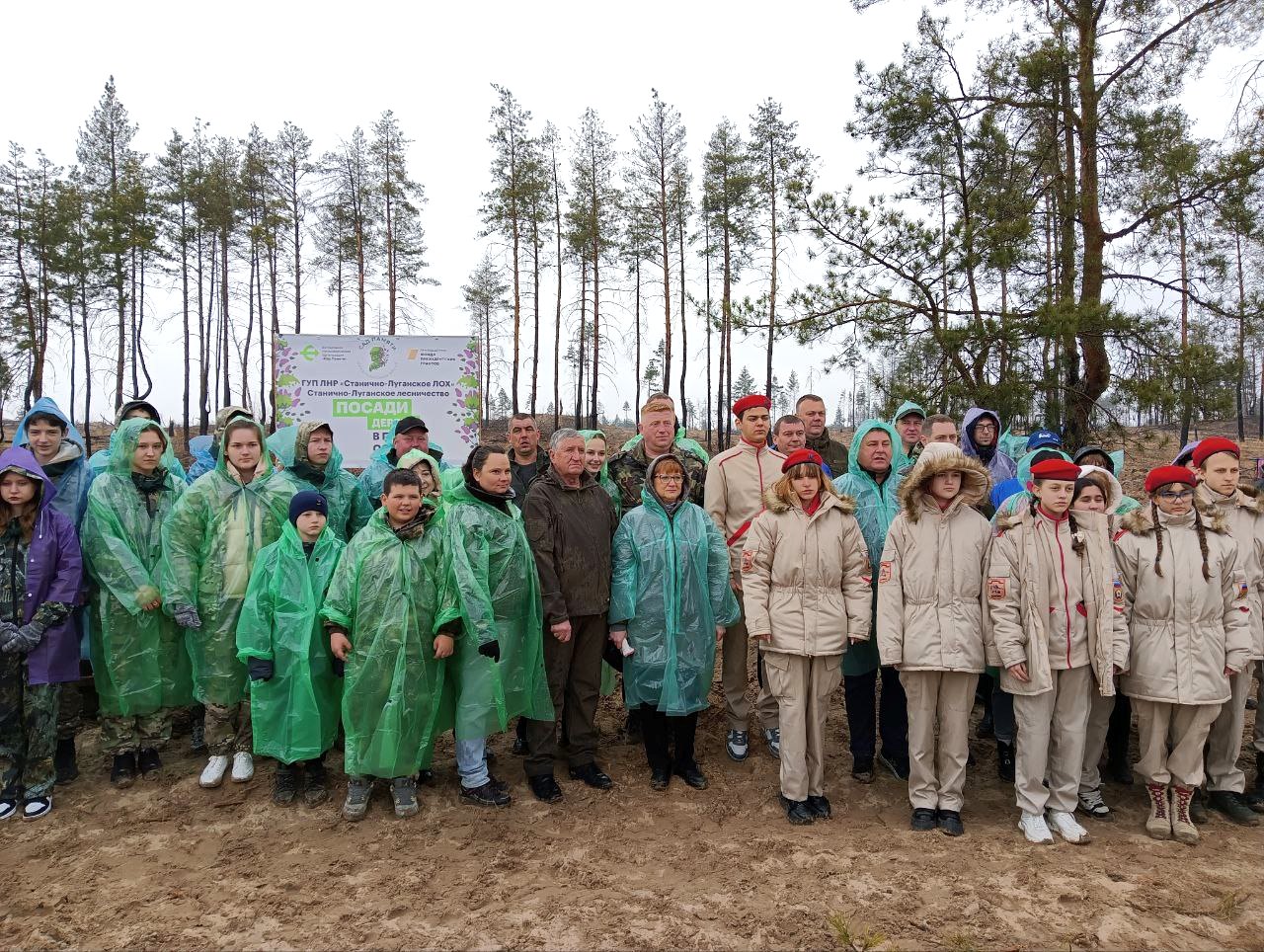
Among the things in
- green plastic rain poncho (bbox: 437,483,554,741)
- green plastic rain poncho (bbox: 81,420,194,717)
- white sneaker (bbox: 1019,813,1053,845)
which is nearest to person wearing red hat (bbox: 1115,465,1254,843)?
white sneaker (bbox: 1019,813,1053,845)

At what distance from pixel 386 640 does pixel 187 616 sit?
1261 millimetres

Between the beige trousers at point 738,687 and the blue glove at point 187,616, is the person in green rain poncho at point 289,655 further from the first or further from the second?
the beige trousers at point 738,687

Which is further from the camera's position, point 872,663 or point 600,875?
point 872,663

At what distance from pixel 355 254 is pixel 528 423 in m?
19.8

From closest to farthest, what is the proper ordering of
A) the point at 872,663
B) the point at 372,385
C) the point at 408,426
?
the point at 872,663, the point at 408,426, the point at 372,385

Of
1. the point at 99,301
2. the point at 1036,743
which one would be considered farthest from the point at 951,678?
the point at 99,301

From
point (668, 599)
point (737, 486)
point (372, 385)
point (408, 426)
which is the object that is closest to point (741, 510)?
point (737, 486)

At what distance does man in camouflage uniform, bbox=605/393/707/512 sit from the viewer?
464 cm

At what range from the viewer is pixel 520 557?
400cm

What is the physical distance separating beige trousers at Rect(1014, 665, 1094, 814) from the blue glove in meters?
4.37

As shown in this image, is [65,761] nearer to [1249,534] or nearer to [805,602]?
[805,602]

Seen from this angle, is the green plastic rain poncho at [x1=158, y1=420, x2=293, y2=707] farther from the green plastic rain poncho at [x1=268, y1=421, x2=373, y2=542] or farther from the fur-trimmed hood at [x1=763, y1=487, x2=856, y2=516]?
the fur-trimmed hood at [x1=763, y1=487, x2=856, y2=516]

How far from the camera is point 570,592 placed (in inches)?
159

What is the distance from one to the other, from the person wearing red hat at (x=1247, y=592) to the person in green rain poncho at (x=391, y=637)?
396cm
